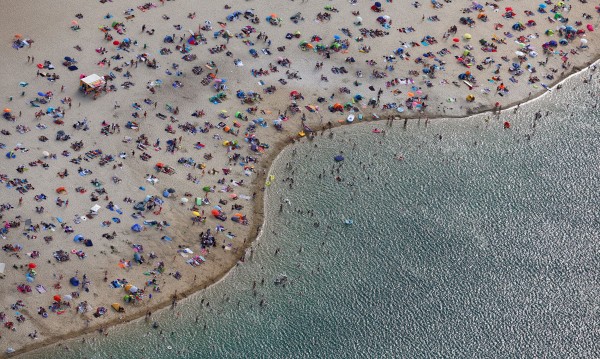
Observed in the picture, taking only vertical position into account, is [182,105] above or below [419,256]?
above

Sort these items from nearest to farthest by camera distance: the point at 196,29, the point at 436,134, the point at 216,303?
the point at 216,303 → the point at 436,134 → the point at 196,29

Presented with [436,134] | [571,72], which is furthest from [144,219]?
[571,72]

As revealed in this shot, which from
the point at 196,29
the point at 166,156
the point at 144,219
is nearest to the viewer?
the point at 144,219

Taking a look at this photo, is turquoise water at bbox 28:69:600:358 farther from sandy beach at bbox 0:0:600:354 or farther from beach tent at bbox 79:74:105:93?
beach tent at bbox 79:74:105:93

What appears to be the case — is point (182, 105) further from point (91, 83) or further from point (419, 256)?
point (419, 256)

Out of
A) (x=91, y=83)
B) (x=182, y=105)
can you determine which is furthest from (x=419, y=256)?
(x=91, y=83)

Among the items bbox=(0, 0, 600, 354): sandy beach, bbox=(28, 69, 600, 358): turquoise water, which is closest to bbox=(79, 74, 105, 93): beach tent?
bbox=(0, 0, 600, 354): sandy beach

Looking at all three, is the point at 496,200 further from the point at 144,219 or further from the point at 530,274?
the point at 144,219

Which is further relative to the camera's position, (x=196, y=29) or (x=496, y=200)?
(x=196, y=29)
